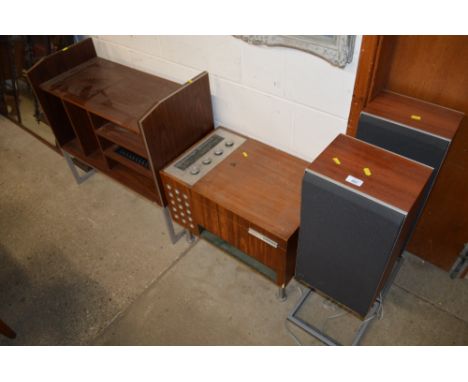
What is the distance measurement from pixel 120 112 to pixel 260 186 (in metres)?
0.96

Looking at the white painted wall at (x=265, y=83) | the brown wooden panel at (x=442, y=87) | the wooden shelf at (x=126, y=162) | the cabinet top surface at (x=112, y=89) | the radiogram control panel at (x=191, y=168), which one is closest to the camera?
the brown wooden panel at (x=442, y=87)

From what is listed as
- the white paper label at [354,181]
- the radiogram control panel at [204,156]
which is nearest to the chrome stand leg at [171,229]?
the radiogram control panel at [204,156]

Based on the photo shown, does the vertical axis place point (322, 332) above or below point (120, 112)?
below

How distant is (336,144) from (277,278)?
2.78 feet

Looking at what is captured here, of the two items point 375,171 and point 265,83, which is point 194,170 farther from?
point 375,171

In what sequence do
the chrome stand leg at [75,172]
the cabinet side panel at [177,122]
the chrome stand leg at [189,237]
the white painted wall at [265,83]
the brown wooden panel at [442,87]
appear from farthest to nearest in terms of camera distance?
the chrome stand leg at [75,172], the chrome stand leg at [189,237], the cabinet side panel at [177,122], the white painted wall at [265,83], the brown wooden panel at [442,87]

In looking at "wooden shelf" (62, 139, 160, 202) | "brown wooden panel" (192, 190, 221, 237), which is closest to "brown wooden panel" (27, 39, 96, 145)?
"wooden shelf" (62, 139, 160, 202)

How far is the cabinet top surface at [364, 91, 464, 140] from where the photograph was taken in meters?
1.49

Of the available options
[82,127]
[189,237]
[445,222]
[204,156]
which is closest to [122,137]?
[82,127]

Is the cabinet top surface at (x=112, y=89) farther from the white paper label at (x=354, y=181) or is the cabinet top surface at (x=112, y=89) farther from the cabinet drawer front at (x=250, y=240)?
the white paper label at (x=354, y=181)

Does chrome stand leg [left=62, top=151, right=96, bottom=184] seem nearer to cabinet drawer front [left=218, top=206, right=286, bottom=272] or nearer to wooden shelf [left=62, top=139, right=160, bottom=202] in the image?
wooden shelf [left=62, top=139, right=160, bottom=202]

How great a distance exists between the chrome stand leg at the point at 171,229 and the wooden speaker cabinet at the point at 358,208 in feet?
3.50

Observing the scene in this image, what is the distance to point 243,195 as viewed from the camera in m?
1.90

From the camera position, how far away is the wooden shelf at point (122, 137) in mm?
2279
